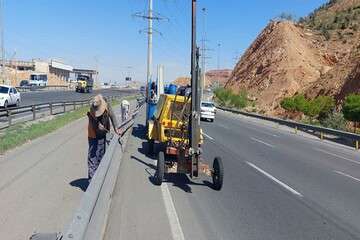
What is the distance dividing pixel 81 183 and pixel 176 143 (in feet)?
8.51

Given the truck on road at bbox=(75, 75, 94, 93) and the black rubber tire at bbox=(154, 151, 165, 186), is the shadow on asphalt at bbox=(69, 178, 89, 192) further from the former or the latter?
the truck on road at bbox=(75, 75, 94, 93)

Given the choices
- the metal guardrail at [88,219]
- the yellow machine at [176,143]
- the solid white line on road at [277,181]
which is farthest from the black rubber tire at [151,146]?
the metal guardrail at [88,219]

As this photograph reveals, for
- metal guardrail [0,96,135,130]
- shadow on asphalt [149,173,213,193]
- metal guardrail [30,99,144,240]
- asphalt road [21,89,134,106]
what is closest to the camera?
metal guardrail [30,99,144,240]

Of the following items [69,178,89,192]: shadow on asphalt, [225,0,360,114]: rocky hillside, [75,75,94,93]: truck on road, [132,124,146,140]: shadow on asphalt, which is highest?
[225,0,360,114]: rocky hillside

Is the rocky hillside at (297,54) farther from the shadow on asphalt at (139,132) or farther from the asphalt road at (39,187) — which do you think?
the asphalt road at (39,187)

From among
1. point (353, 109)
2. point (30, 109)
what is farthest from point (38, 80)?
point (353, 109)

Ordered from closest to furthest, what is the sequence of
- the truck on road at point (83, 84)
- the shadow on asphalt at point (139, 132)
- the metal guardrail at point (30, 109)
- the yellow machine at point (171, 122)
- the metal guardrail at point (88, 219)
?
the metal guardrail at point (88, 219), the yellow machine at point (171, 122), the shadow on asphalt at point (139, 132), the metal guardrail at point (30, 109), the truck on road at point (83, 84)

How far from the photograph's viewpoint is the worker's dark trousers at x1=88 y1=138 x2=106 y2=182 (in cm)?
1012

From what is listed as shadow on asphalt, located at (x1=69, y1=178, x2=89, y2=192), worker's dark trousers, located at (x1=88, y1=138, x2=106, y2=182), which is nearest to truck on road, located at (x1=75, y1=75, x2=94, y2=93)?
shadow on asphalt, located at (x1=69, y1=178, x2=89, y2=192)

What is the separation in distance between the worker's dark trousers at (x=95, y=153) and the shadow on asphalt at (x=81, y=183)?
1.21 feet

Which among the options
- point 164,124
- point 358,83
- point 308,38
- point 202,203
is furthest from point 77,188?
point 308,38

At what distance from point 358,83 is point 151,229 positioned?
150ft

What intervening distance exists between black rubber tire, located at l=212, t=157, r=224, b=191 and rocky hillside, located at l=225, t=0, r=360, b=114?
51.2 m

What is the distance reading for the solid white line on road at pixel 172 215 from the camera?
7398 millimetres
